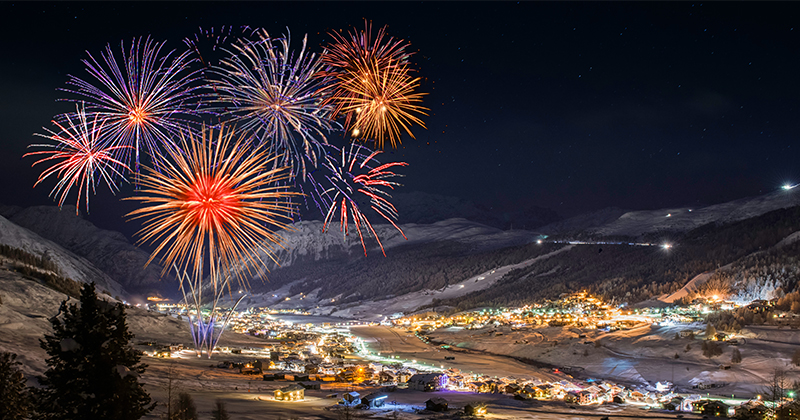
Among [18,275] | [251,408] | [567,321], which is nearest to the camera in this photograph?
[251,408]

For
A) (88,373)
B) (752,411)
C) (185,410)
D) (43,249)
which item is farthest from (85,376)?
(43,249)

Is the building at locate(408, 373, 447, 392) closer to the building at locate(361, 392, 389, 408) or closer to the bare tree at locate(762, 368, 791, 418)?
the building at locate(361, 392, 389, 408)

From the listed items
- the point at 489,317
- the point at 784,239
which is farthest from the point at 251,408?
the point at 784,239

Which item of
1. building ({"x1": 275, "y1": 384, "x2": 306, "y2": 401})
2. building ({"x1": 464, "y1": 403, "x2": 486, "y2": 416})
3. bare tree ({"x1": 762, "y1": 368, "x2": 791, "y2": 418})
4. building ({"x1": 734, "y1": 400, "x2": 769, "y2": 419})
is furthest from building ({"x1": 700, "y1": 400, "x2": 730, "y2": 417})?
building ({"x1": 275, "y1": 384, "x2": 306, "y2": 401})

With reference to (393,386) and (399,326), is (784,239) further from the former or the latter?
(393,386)

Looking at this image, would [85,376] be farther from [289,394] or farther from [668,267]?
[668,267]
